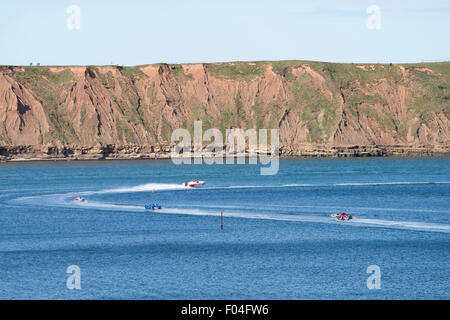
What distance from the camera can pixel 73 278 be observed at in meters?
45.1

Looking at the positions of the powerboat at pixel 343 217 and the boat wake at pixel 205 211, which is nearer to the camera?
the boat wake at pixel 205 211

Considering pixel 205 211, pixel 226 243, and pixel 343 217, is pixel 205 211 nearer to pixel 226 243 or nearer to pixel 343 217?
pixel 343 217

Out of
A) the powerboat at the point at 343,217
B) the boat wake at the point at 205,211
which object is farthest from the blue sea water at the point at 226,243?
the powerboat at the point at 343,217

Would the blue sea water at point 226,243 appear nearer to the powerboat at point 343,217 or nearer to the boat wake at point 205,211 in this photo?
the boat wake at point 205,211

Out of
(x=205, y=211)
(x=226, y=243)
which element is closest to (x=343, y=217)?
(x=226, y=243)

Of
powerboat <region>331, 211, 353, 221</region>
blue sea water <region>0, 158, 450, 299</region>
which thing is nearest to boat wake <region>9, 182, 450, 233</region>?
blue sea water <region>0, 158, 450, 299</region>

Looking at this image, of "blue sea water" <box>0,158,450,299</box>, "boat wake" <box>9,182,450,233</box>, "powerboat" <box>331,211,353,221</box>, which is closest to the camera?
"blue sea water" <box>0,158,450,299</box>

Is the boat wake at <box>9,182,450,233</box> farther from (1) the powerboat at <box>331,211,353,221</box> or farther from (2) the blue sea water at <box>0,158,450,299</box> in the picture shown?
(1) the powerboat at <box>331,211,353,221</box>

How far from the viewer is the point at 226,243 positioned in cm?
5866

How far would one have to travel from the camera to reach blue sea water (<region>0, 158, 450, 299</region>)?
42906 millimetres

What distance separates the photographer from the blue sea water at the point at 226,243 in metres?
42.9

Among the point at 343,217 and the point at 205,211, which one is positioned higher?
the point at 343,217

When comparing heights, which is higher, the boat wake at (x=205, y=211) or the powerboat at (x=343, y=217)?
the powerboat at (x=343, y=217)
